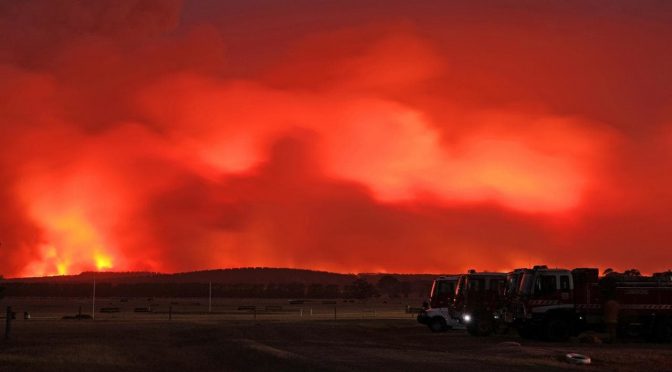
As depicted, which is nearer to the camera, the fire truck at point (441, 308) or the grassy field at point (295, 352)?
the grassy field at point (295, 352)

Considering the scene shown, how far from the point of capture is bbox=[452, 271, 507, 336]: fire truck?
42656 mm

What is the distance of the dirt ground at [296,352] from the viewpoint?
998 inches

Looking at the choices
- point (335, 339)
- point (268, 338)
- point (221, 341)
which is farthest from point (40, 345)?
point (335, 339)

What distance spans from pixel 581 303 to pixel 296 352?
647 inches

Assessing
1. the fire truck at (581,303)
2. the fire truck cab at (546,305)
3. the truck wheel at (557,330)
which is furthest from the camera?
the fire truck at (581,303)

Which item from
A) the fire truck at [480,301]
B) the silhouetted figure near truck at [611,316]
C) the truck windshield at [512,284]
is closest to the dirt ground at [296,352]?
the silhouetted figure near truck at [611,316]

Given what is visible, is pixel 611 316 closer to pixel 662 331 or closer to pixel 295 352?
pixel 662 331

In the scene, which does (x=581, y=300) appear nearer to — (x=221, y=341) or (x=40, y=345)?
(x=221, y=341)

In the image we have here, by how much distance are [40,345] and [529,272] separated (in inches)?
880

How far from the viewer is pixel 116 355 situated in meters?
28.6

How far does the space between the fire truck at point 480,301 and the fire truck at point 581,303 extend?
226cm

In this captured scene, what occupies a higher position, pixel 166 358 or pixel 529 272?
pixel 529 272

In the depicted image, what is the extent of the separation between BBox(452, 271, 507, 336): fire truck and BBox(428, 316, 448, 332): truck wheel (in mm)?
1044

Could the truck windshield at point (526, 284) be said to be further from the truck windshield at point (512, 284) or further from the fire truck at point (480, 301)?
the fire truck at point (480, 301)
